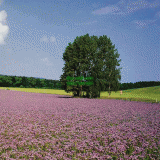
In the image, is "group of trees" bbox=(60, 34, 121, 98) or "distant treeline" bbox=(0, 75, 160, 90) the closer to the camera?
"group of trees" bbox=(60, 34, 121, 98)

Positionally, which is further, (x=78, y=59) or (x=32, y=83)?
(x=32, y=83)

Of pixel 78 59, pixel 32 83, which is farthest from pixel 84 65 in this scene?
pixel 32 83

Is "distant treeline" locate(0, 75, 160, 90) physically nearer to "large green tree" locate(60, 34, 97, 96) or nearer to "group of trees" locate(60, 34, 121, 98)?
"group of trees" locate(60, 34, 121, 98)

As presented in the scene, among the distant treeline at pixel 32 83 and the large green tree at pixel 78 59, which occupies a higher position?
the large green tree at pixel 78 59

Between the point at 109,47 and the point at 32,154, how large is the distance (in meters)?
48.2

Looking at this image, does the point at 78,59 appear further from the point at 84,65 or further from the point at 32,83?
the point at 32,83

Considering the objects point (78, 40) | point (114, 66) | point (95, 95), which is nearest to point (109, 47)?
point (114, 66)

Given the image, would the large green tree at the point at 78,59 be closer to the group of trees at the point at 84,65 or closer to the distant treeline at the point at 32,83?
the group of trees at the point at 84,65

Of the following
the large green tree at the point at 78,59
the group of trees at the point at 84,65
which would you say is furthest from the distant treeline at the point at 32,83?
the large green tree at the point at 78,59

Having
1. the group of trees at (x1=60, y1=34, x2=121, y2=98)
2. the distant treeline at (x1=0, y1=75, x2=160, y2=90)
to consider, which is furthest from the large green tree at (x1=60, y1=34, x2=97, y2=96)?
the distant treeline at (x1=0, y1=75, x2=160, y2=90)

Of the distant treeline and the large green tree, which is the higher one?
the large green tree

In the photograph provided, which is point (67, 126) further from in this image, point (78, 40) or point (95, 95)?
point (78, 40)

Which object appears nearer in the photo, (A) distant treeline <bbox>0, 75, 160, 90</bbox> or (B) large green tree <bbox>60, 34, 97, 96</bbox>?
(B) large green tree <bbox>60, 34, 97, 96</bbox>

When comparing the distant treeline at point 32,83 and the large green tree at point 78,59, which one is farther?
the distant treeline at point 32,83
